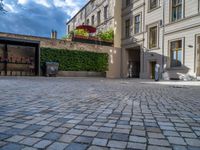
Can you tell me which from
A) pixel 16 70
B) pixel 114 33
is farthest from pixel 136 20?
pixel 16 70

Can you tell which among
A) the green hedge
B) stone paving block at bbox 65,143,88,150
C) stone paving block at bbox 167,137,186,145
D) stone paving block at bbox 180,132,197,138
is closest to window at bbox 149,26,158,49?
the green hedge

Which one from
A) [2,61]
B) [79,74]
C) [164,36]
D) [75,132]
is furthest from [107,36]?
[75,132]

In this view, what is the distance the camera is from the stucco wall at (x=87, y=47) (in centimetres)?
1734

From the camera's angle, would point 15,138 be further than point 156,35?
No

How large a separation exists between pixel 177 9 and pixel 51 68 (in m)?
11.7

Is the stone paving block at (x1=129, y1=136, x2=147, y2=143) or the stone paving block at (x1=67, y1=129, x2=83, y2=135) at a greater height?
the stone paving block at (x1=67, y1=129, x2=83, y2=135)

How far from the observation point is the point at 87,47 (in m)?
20.6

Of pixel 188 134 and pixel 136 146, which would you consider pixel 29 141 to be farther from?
pixel 188 134

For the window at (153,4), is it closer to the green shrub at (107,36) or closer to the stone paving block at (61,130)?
the green shrub at (107,36)

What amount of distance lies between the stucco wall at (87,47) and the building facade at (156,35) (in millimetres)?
354

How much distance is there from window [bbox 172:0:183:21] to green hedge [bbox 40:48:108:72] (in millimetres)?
7763

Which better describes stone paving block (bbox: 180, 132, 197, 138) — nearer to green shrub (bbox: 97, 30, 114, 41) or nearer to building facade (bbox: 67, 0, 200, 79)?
building facade (bbox: 67, 0, 200, 79)

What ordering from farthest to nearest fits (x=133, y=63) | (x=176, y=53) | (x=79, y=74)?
(x=133, y=63)
(x=79, y=74)
(x=176, y=53)

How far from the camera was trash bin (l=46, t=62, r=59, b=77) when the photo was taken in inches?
674
